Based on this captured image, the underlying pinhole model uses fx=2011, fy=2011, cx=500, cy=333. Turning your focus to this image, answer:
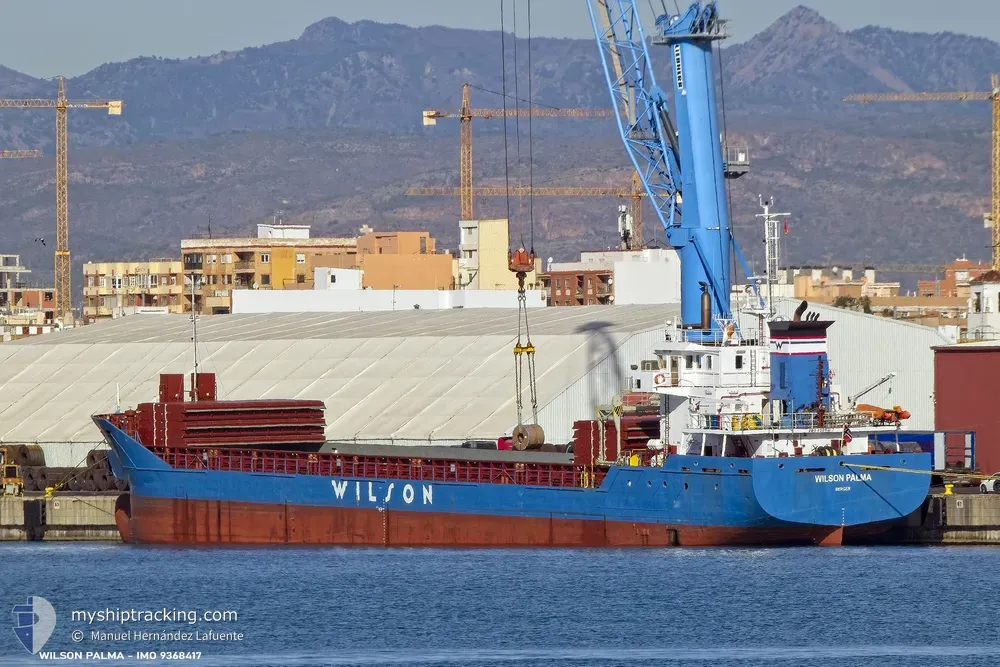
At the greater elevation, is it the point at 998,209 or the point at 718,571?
the point at 998,209

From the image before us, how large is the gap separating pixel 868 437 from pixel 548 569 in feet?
37.5

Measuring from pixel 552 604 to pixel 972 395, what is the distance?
25.6 meters

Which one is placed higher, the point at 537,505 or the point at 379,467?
the point at 379,467

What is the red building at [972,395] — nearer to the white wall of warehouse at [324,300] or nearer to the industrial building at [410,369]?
the industrial building at [410,369]

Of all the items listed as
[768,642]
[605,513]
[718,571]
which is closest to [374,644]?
[768,642]

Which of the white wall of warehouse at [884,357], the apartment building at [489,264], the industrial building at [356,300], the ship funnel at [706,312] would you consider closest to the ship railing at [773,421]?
the ship funnel at [706,312]

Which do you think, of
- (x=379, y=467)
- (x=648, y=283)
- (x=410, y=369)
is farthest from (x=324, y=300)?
(x=379, y=467)

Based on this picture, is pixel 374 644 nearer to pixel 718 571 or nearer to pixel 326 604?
pixel 326 604

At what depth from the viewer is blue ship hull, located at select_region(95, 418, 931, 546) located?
57.3m

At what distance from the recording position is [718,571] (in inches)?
2135

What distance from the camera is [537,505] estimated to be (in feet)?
201

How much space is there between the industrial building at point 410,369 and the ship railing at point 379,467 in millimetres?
6523

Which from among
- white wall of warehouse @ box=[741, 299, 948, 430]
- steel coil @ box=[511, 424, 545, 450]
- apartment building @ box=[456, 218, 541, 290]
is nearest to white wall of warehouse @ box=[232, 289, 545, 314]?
apartment building @ box=[456, 218, 541, 290]

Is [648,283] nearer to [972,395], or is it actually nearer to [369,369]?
[369,369]
